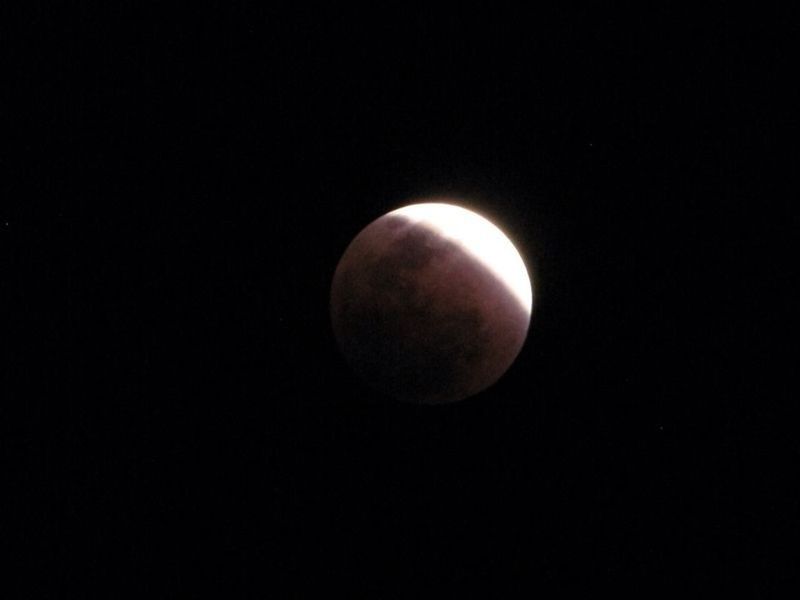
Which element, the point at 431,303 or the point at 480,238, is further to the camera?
the point at 480,238

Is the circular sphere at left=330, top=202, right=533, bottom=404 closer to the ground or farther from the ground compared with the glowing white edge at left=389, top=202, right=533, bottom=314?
closer to the ground

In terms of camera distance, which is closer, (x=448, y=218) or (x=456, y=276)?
(x=456, y=276)

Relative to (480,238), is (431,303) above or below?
below

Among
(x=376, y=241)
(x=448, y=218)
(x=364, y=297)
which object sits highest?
(x=448, y=218)

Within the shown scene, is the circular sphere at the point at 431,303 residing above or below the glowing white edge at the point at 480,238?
below

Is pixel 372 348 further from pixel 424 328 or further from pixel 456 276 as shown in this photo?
pixel 456 276

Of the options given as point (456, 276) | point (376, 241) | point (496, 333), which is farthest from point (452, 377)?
point (376, 241)

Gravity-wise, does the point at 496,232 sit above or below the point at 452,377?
above
